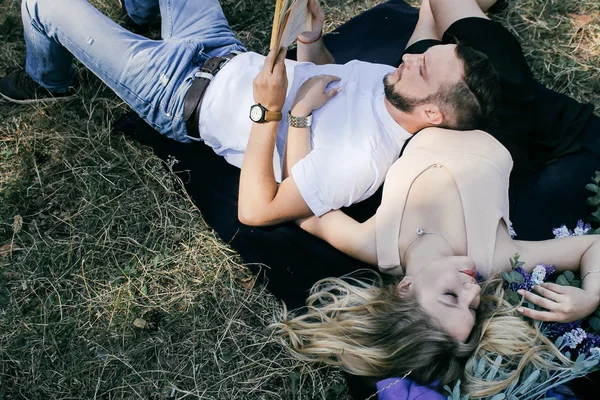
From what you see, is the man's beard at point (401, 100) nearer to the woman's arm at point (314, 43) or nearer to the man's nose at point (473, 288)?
the woman's arm at point (314, 43)

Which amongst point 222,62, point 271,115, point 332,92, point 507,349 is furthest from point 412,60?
point 507,349

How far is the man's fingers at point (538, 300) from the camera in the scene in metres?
2.61

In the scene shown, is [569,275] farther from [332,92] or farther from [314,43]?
[314,43]

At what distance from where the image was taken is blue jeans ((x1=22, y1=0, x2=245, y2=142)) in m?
3.22

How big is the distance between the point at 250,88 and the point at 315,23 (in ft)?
2.02

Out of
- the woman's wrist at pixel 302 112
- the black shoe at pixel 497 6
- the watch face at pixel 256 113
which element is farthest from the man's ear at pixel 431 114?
the black shoe at pixel 497 6

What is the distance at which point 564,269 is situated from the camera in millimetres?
2906

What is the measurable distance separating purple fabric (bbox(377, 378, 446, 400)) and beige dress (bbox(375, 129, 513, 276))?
0.57m

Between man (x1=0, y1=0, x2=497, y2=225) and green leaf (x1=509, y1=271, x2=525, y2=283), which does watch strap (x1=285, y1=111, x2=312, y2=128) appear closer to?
man (x1=0, y1=0, x2=497, y2=225)

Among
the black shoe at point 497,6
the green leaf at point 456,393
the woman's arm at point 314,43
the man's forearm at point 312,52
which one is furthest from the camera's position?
the black shoe at point 497,6

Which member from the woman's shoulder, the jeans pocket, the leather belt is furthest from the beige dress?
the jeans pocket

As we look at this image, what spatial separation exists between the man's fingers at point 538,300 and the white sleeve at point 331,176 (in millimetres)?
947

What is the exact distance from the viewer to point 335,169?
2836 mm

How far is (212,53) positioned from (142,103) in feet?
1.76
